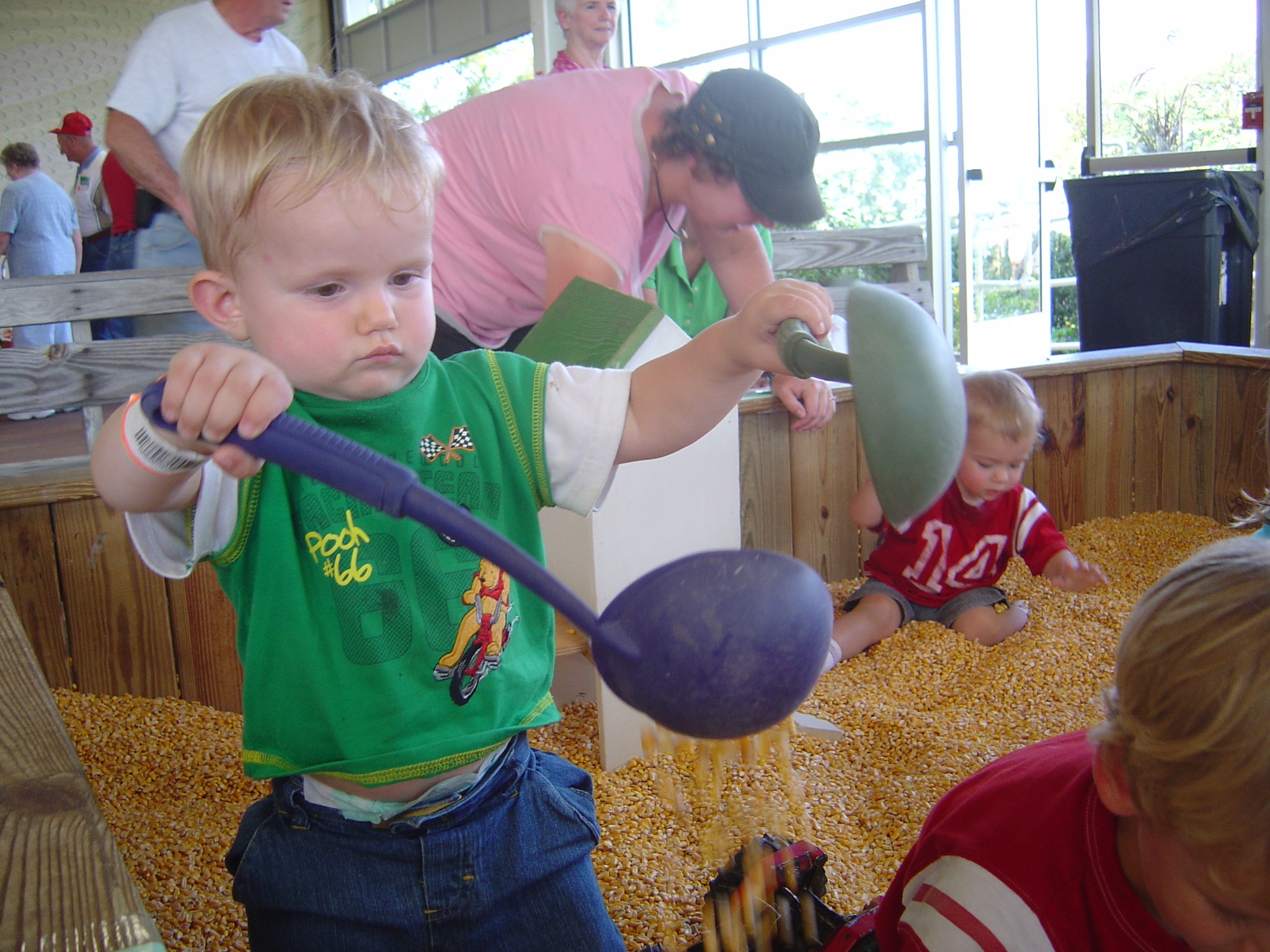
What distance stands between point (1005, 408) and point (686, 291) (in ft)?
2.00

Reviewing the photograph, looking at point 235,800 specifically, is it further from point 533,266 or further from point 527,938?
point 533,266

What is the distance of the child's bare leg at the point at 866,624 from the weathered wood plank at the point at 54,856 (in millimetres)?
1386

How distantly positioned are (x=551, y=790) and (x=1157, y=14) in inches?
179

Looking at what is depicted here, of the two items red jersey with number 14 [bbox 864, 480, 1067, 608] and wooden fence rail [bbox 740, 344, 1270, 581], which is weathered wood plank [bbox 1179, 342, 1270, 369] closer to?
wooden fence rail [bbox 740, 344, 1270, 581]

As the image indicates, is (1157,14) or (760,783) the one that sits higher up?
(1157,14)

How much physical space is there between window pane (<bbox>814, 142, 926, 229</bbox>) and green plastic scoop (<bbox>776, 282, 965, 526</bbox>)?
430cm

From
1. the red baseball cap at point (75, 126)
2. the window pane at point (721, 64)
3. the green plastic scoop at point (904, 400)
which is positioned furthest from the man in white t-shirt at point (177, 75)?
the window pane at point (721, 64)

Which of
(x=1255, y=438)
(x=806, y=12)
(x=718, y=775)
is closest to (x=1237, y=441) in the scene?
(x=1255, y=438)

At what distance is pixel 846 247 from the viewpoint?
264 cm

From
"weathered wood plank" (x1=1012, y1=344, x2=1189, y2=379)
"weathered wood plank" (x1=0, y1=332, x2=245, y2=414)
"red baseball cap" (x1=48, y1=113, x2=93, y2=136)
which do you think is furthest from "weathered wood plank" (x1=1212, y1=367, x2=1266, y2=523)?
"red baseball cap" (x1=48, y1=113, x2=93, y2=136)

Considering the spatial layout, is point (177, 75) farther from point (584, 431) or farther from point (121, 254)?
point (584, 431)

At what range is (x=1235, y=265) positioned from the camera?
353 centimetres

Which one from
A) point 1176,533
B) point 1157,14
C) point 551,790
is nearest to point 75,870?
point 551,790

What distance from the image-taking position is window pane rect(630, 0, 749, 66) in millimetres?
5273
